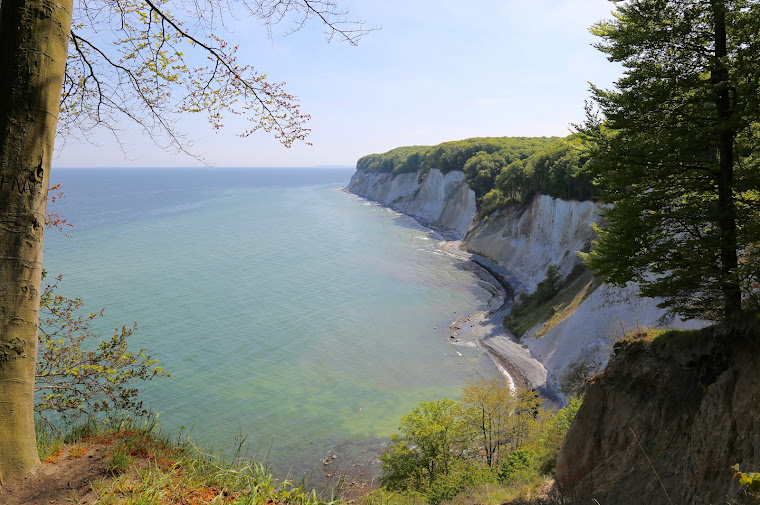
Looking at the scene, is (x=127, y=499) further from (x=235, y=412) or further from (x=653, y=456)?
(x=235, y=412)

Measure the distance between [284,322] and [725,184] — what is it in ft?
129

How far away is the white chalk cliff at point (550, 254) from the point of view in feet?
106

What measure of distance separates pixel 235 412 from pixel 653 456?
25160 mm

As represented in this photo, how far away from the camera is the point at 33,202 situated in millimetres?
4621

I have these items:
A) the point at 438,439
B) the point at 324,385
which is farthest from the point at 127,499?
the point at 324,385

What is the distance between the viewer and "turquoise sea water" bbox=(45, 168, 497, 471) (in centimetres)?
3067

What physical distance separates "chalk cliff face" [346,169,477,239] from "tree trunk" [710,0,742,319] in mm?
76806

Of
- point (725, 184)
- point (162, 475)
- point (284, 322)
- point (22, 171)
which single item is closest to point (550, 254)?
point (284, 322)

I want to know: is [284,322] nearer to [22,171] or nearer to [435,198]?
[22,171]

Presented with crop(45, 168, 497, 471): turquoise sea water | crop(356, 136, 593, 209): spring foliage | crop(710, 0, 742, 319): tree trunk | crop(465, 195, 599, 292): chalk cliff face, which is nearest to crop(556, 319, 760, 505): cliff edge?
crop(710, 0, 742, 319): tree trunk

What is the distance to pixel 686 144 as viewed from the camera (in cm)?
1235

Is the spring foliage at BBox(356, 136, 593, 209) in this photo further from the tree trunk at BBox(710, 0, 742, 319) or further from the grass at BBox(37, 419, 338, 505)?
the grass at BBox(37, 419, 338, 505)

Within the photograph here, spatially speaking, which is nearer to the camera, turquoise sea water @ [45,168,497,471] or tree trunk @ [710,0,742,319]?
tree trunk @ [710,0,742,319]

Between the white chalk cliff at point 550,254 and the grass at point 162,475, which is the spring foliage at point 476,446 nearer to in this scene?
the white chalk cliff at point 550,254
